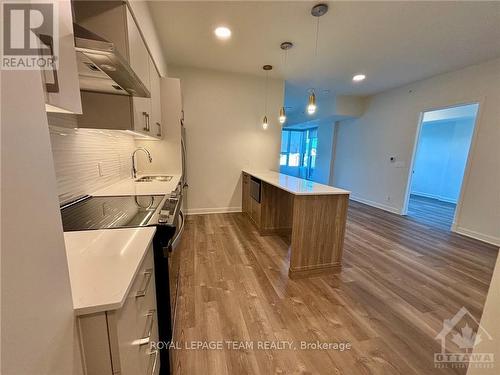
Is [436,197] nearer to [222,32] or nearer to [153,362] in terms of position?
[222,32]

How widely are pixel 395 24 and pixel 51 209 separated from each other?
11.5 feet

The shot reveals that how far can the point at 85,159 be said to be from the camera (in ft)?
5.22

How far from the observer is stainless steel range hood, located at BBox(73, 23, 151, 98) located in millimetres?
849

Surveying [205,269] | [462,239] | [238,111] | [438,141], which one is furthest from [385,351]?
[438,141]

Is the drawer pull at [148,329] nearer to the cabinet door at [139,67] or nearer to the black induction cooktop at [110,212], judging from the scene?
the black induction cooktop at [110,212]

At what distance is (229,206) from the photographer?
4.39 meters

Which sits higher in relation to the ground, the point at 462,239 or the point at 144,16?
the point at 144,16

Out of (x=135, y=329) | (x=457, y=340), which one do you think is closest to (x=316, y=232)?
(x=457, y=340)

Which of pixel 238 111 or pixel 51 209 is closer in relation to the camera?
pixel 51 209

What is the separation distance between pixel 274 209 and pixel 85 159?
2.44 meters

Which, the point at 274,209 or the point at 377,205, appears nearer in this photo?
the point at 274,209

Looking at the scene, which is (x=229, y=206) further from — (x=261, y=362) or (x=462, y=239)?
(x=462, y=239)

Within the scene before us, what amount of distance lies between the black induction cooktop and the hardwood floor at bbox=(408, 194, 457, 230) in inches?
196

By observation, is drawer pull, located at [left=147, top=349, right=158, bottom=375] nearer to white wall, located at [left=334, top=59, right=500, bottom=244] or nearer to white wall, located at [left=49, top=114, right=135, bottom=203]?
white wall, located at [left=49, top=114, right=135, bottom=203]
